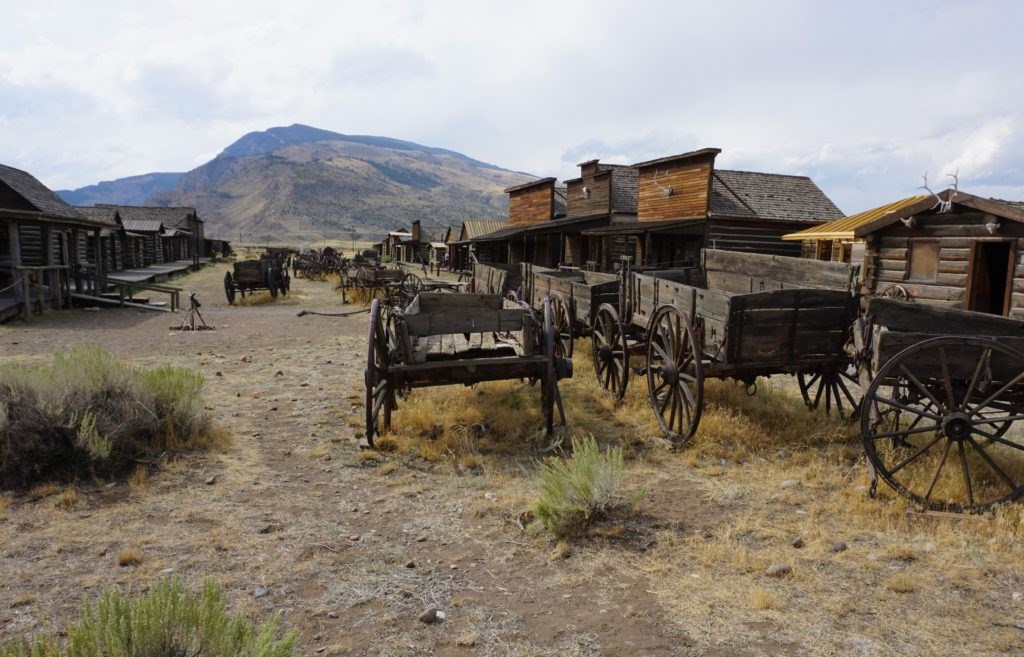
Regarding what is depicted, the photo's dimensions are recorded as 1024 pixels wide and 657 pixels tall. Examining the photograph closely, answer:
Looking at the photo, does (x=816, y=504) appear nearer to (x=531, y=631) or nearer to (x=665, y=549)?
(x=665, y=549)

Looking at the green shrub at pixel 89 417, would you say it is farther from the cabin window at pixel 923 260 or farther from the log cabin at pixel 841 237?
the log cabin at pixel 841 237

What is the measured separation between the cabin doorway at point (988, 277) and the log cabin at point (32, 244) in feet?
69.6

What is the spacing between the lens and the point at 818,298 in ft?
18.1

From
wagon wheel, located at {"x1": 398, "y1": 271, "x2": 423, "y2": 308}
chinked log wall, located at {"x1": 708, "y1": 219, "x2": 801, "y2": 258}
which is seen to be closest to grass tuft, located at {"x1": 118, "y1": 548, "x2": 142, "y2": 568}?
wagon wheel, located at {"x1": 398, "y1": 271, "x2": 423, "y2": 308}

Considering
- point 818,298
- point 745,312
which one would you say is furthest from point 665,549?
point 818,298

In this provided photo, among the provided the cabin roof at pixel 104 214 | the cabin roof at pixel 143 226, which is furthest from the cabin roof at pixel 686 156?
the cabin roof at pixel 143 226

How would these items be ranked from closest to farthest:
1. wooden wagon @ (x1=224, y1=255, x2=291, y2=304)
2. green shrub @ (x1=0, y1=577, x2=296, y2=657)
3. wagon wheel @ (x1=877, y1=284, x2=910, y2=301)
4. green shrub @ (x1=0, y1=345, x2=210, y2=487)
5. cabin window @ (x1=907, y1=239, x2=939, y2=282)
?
green shrub @ (x1=0, y1=577, x2=296, y2=657) < green shrub @ (x1=0, y1=345, x2=210, y2=487) < cabin window @ (x1=907, y1=239, x2=939, y2=282) < wagon wheel @ (x1=877, y1=284, x2=910, y2=301) < wooden wagon @ (x1=224, y1=255, x2=291, y2=304)

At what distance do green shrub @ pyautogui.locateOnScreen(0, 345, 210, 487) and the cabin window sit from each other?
14193 mm

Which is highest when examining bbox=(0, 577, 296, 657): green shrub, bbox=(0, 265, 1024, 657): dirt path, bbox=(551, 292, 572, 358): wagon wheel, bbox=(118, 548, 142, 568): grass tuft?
bbox=(551, 292, 572, 358): wagon wheel

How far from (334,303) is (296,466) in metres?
15.1

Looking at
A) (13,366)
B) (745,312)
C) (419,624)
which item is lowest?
(419,624)

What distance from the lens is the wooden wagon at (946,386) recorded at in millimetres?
4164

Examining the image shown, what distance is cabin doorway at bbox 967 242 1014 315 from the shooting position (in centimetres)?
1230

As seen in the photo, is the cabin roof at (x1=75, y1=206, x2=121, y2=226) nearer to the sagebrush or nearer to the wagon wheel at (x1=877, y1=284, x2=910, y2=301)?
the wagon wheel at (x1=877, y1=284, x2=910, y2=301)
